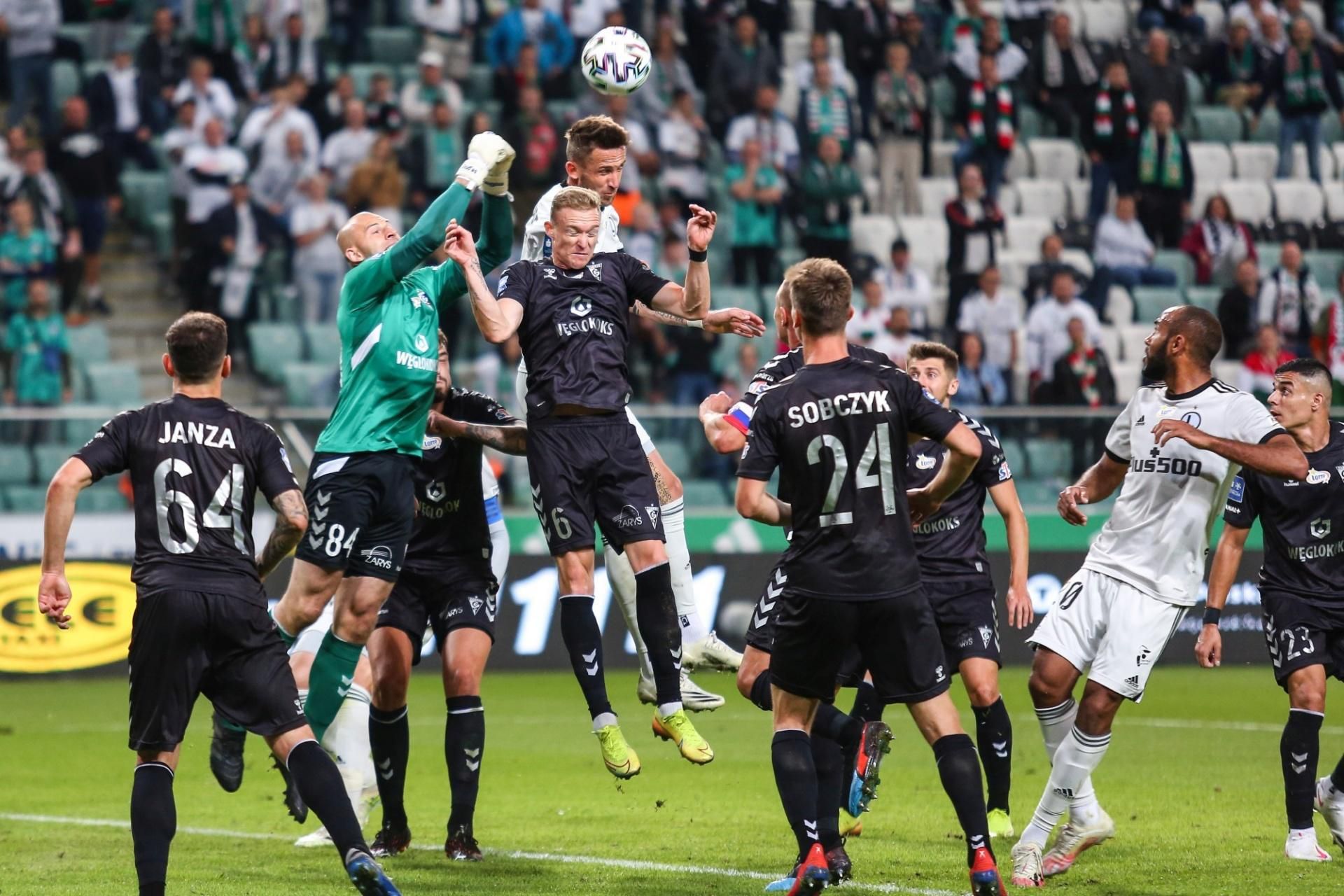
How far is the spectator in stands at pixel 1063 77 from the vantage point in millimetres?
22844

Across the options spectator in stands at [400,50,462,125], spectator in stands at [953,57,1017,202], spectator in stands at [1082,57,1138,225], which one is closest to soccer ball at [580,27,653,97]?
spectator in stands at [400,50,462,125]

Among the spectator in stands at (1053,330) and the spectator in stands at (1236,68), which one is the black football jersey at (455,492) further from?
the spectator in stands at (1236,68)

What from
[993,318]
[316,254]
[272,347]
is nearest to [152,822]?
[272,347]

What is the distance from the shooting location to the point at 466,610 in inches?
358

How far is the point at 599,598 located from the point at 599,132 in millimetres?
7851

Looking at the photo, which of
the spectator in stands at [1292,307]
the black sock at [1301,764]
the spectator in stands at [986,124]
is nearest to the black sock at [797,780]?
the black sock at [1301,764]

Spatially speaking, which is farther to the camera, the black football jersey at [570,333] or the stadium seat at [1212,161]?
the stadium seat at [1212,161]

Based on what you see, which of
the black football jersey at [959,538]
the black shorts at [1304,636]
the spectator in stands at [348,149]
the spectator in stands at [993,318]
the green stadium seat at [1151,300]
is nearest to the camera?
the black shorts at [1304,636]

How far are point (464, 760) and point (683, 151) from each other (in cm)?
1281

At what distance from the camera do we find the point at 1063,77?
23203 mm

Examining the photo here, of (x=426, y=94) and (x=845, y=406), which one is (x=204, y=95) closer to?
(x=426, y=94)

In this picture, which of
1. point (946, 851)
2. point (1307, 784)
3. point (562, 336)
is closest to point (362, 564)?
point (562, 336)

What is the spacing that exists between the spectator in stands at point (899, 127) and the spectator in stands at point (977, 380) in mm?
3997

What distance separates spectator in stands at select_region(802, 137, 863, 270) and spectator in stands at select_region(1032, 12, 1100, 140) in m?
3.80
